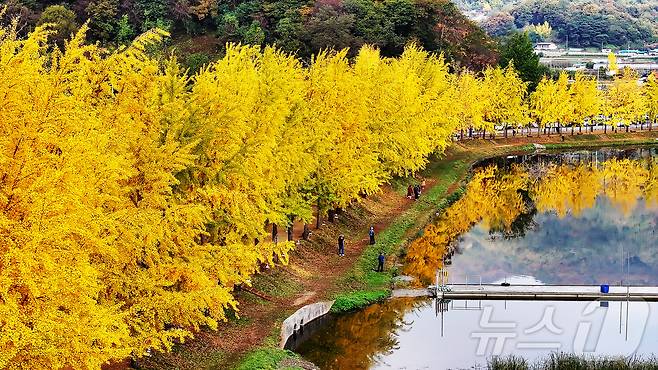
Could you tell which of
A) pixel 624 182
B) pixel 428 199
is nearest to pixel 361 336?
pixel 428 199

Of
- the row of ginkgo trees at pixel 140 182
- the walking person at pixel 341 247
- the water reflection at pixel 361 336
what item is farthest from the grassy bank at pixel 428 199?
the row of ginkgo trees at pixel 140 182

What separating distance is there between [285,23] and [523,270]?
60931mm

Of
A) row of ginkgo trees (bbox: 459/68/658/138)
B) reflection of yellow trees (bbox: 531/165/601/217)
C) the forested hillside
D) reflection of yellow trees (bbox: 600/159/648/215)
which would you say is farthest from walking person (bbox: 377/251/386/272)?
the forested hillside

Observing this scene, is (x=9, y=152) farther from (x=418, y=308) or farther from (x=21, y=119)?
(x=418, y=308)

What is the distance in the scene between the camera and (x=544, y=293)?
36.0 metres

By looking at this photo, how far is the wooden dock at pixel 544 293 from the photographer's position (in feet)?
117

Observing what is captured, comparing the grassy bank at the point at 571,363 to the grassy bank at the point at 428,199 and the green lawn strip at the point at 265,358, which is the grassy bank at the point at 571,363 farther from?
the green lawn strip at the point at 265,358

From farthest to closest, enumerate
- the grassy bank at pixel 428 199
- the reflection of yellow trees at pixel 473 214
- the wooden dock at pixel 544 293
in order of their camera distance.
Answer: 1. the reflection of yellow trees at pixel 473 214
2. the grassy bank at pixel 428 199
3. the wooden dock at pixel 544 293

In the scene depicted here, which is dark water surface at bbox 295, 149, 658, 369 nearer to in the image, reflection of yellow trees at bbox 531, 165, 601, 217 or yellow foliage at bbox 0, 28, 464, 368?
reflection of yellow trees at bbox 531, 165, 601, 217

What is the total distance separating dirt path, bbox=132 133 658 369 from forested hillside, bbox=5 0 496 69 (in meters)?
40.1

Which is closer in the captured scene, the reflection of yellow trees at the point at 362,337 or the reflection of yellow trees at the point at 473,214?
the reflection of yellow trees at the point at 362,337

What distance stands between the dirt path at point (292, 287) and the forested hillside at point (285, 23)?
40.1 meters

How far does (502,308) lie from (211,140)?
15.9 metres

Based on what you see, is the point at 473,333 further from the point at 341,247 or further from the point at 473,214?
the point at 473,214
